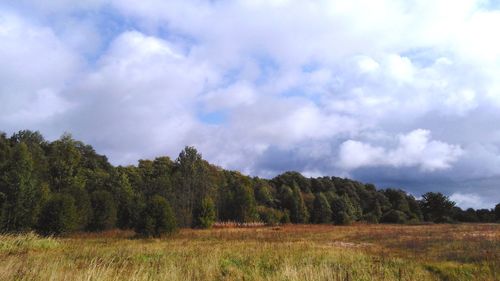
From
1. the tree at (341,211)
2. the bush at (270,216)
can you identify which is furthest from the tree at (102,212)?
the tree at (341,211)

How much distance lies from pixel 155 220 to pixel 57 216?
731 cm

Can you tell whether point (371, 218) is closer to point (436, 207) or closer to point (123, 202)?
point (436, 207)

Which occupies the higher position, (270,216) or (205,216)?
(270,216)

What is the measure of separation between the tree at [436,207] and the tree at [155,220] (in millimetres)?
75236

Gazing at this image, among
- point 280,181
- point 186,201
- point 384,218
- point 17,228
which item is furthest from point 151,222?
point 280,181

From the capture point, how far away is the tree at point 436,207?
3686 inches

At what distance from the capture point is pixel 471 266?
47.5ft

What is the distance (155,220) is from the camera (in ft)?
105

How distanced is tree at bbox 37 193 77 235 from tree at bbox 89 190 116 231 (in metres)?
9.36

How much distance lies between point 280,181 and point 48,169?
6499cm

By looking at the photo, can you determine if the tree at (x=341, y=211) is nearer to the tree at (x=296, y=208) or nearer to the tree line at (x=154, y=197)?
the tree line at (x=154, y=197)

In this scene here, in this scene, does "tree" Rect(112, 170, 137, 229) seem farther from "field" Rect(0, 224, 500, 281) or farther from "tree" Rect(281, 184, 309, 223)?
"tree" Rect(281, 184, 309, 223)

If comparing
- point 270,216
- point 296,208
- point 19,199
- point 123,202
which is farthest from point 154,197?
point 296,208

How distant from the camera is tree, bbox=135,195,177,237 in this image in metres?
31.5
